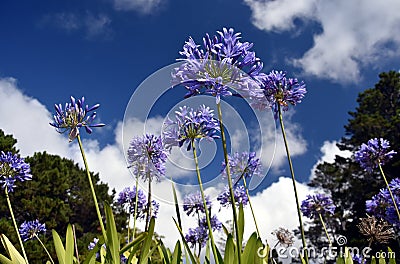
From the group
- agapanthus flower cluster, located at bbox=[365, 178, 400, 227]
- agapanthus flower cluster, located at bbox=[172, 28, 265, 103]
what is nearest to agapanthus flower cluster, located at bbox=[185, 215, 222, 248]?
agapanthus flower cluster, located at bbox=[365, 178, 400, 227]

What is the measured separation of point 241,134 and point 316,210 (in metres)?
3.00

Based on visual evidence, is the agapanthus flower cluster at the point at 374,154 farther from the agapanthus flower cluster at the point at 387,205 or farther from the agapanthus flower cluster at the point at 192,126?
the agapanthus flower cluster at the point at 192,126

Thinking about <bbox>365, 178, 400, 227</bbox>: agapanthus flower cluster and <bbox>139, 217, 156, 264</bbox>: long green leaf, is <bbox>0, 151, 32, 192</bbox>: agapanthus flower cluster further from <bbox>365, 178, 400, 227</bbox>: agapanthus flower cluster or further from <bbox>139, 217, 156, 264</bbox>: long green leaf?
<bbox>365, 178, 400, 227</bbox>: agapanthus flower cluster

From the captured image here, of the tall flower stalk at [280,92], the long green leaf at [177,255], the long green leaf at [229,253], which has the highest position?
the tall flower stalk at [280,92]

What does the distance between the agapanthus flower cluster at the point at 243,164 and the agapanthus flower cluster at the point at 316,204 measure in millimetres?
2568

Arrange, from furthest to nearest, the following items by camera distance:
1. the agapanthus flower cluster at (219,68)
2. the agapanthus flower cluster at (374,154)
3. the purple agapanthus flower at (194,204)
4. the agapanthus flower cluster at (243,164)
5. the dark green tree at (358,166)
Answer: the dark green tree at (358,166) → the agapanthus flower cluster at (374,154) → the purple agapanthus flower at (194,204) → the agapanthus flower cluster at (243,164) → the agapanthus flower cluster at (219,68)

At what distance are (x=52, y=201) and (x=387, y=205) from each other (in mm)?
22677

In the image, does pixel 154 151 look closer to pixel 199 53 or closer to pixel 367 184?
pixel 199 53

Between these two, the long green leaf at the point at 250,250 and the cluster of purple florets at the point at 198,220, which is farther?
the cluster of purple florets at the point at 198,220

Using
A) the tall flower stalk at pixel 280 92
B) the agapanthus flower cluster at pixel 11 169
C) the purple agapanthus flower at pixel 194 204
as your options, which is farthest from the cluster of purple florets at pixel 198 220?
the agapanthus flower cluster at pixel 11 169

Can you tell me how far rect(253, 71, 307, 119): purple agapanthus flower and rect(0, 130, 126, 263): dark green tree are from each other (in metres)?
19.6

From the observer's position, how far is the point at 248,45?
6.94 ft

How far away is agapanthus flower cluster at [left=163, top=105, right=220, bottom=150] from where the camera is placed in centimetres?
234

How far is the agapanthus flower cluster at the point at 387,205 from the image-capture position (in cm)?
510
